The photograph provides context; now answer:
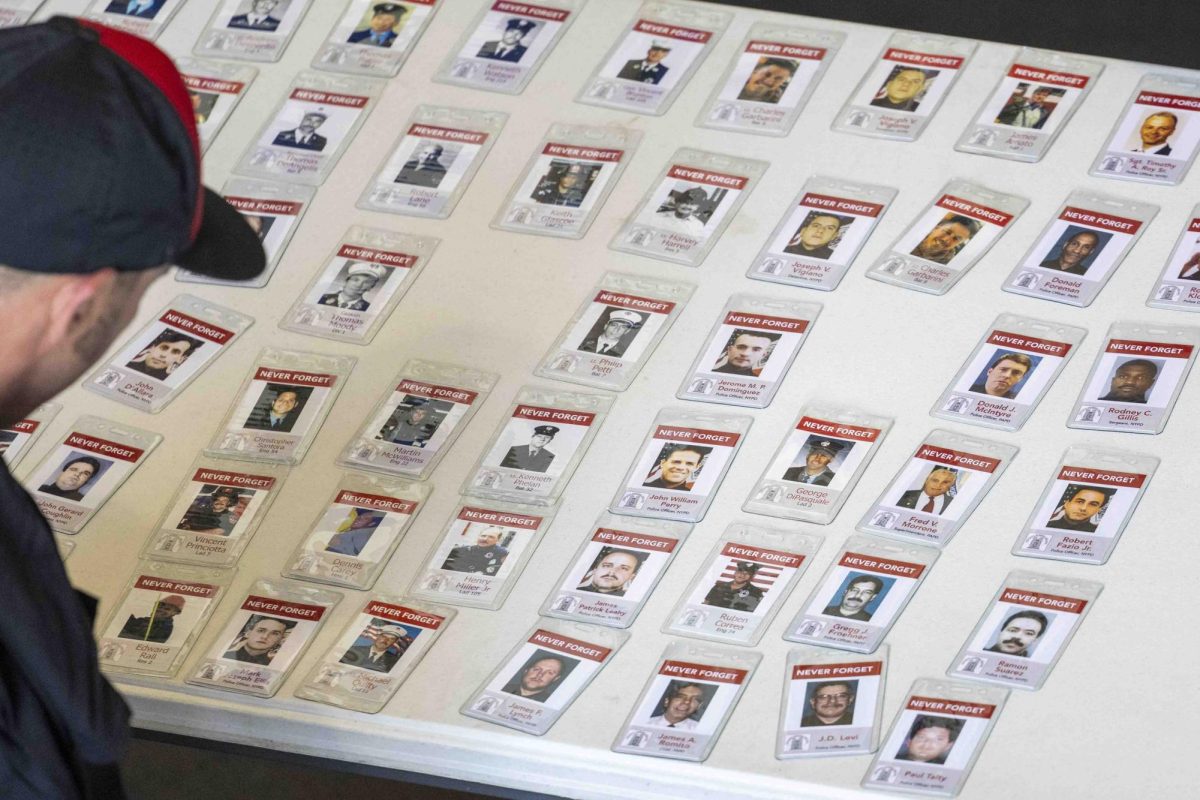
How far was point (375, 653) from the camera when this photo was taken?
1.64m

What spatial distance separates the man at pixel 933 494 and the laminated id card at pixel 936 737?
0.23 metres

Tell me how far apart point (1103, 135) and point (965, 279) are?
33 cm

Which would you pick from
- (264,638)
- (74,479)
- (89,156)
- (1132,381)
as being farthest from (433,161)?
(89,156)

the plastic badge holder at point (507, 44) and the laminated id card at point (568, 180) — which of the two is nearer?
the laminated id card at point (568, 180)

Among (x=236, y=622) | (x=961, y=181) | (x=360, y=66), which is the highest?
(x=961, y=181)

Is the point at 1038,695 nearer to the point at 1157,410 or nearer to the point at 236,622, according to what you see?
the point at 1157,410

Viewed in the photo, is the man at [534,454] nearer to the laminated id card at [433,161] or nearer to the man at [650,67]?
the laminated id card at [433,161]

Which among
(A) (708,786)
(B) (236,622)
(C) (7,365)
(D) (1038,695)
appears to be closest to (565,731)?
(A) (708,786)

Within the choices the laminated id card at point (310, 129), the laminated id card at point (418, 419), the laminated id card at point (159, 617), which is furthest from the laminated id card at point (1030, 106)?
the laminated id card at point (159, 617)

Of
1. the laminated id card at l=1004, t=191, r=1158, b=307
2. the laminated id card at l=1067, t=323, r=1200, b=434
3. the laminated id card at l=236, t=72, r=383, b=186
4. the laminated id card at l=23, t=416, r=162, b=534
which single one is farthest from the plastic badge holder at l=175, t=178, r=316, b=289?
the laminated id card at l=1067, t=323, r=1200, b=434

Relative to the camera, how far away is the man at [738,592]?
1673 millimetres

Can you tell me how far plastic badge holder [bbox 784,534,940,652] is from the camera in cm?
164

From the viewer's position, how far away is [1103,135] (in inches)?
79.5

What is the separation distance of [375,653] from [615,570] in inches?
11.7
